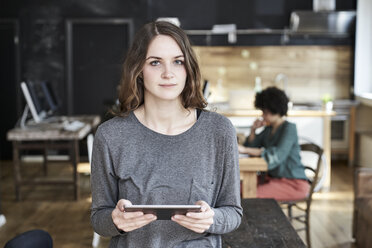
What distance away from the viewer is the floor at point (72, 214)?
186 inches

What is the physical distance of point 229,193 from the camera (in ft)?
5.63

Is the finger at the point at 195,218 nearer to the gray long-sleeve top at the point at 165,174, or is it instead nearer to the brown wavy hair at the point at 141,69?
the gray long-sleeve top at the point at 165,174

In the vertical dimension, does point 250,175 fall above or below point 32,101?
below

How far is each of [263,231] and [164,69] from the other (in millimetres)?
1116

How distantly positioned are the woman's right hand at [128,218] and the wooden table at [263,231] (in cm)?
83

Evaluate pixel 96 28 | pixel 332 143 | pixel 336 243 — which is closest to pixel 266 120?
pixel 336 243

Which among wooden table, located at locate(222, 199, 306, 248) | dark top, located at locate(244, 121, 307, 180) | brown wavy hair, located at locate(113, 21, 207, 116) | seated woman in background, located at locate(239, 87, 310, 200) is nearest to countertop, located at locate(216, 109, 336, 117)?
seated woman in background, located at locate(239, 87, 310, 200)

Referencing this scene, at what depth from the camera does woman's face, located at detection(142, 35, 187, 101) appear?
5.45ft

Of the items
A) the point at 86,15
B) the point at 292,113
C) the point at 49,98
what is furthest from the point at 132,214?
the point at 86,15

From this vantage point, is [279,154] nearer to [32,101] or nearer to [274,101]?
[274,101]

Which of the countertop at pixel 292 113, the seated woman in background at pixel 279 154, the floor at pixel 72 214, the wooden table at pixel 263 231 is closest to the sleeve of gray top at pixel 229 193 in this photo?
the wooden table at pixel 263 231

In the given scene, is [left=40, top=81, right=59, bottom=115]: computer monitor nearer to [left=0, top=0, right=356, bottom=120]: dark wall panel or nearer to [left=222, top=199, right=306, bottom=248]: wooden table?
[left=0, top=0, right=356, bottom=120]: dark wall panel

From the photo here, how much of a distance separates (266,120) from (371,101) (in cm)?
359

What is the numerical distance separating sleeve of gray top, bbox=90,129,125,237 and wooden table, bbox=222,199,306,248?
0.76m
